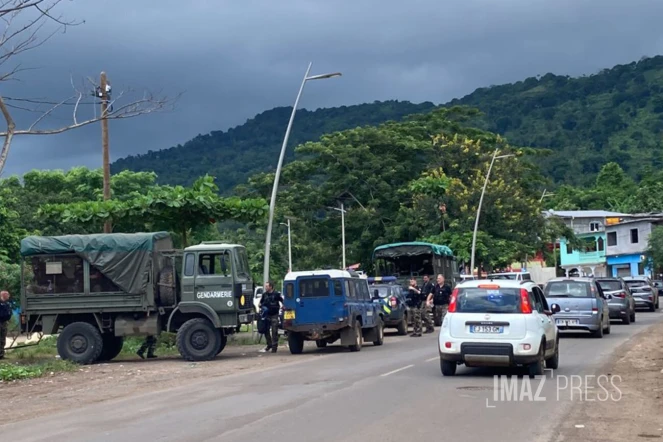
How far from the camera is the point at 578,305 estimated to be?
977 inches

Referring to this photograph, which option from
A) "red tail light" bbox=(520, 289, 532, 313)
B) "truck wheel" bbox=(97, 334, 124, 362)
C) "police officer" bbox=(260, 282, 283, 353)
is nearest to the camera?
"red tail light" bbox=(520, 289, 532, 313)

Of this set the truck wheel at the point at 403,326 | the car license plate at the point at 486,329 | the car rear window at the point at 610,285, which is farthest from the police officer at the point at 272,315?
the car rear window at the point at 610,285

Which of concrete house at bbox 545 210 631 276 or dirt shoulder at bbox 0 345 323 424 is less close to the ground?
concrete house at bbox 545 210 631 276

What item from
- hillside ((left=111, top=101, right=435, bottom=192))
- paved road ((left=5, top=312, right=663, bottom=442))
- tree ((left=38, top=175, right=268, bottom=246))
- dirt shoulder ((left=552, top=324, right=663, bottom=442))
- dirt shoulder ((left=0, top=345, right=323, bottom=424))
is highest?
hillside ((left=111, top=101, right=435, bottom=192))

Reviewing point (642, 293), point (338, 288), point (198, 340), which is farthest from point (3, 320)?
point (642, 293)

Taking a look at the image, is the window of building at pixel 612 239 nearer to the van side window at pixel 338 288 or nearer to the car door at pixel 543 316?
the van side window at pixel 338 288

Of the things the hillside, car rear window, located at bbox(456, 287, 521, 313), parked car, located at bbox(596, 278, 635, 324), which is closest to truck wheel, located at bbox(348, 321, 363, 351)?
car rear window, located at bbox(456, 287, 521, 313)

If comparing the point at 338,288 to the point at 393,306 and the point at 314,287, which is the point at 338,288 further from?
the point at 393,306

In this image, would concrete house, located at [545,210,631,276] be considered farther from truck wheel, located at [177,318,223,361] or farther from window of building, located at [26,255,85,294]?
window of building, located at [26,255,85,294]

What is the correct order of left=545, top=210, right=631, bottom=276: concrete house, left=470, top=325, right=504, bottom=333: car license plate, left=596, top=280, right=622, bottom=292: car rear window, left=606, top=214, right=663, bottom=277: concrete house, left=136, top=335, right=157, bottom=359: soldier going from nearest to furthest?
1. left=470, top=325, right=504, bottom=333: car license plate
2. left=136, top=335, right=157, bottom=359: soldier
3. left=596, top=280, right=622, bottom=292: car rear window
4. left=606, top=214, right=663, bottom=277: concrete house
5. left=545, top=210, right=631, bottom=276: concrete house

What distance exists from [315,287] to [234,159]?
111059 millimetres

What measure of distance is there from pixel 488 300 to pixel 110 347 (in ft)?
39.3

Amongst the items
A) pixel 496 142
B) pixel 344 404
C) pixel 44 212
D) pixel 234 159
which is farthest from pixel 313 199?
pixel 234 159

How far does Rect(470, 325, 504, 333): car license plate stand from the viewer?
15117 mm
